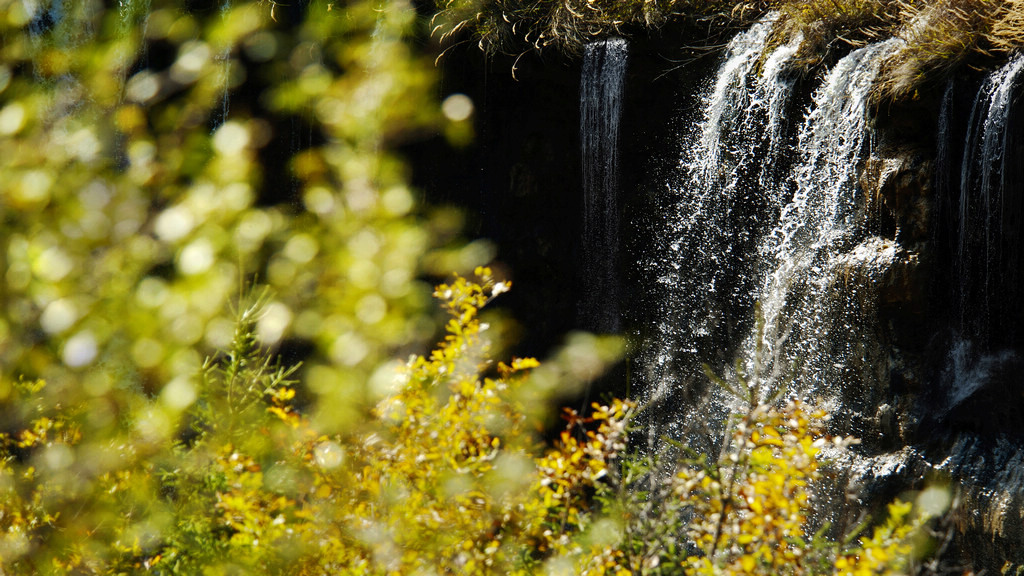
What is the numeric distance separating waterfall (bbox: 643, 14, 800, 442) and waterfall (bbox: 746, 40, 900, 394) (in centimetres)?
28

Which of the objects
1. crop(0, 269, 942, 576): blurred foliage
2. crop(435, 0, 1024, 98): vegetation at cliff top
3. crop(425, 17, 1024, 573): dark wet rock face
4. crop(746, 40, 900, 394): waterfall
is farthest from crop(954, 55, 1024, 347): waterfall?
crop(0, 269, 942, 576): blurred foliage

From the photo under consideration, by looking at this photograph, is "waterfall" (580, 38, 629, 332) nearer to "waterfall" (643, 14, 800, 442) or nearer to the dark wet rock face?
the dark wet rock face

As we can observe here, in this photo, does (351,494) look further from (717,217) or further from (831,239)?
(717,217)

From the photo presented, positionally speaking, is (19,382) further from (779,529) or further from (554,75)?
(554,75)

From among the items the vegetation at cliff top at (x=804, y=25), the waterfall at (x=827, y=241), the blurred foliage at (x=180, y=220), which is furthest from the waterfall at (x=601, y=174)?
the blurred foliage at (x=180, y=220)

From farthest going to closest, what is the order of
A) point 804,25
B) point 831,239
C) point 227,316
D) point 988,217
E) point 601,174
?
point 601,174, point 804,25, point 831,239, point 988,217, point 227,316

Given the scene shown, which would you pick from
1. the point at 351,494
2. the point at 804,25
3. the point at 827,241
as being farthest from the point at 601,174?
the point at 351,494

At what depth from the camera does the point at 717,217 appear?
6418 millimetres

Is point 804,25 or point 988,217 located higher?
point 804,25

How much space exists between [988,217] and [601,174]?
11.0 ft

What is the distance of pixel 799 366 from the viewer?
573 cm

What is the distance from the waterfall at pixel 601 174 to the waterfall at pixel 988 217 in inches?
118

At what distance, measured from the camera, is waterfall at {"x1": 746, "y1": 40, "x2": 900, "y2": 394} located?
5.24 m

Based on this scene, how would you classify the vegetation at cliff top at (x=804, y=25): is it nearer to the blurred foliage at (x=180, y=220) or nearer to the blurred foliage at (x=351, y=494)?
the blurred foliage at (x=351, y=494)
